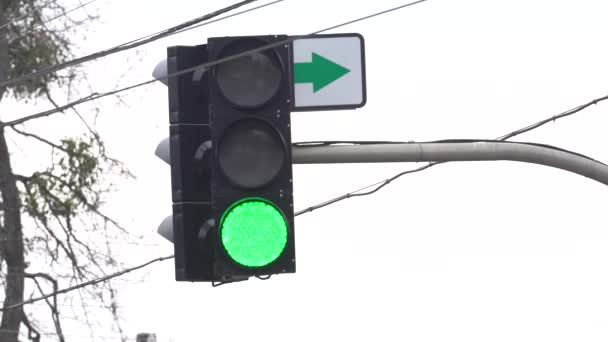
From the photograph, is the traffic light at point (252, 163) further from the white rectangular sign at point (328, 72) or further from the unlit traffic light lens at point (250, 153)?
the white rectangular sign at point (328, 72)

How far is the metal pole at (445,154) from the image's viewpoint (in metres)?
7.25

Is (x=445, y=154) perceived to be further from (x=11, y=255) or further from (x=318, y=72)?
(x=11, y=255)

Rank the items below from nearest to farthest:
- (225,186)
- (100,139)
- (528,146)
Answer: (225,186)
(528,146)
(100,139)

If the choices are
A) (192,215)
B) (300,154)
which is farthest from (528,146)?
(192,215)

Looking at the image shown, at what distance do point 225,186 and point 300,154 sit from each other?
1.86 ft

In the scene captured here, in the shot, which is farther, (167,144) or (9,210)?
(9,210)

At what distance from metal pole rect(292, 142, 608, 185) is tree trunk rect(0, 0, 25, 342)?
13.6m

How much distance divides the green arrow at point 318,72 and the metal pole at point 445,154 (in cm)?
33

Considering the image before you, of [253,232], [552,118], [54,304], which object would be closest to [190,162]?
[253,232]

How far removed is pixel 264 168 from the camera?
22.0 feet

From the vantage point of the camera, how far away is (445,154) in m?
7.48

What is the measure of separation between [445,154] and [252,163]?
44.9 inches

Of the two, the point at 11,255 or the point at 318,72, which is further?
the point at 11,255

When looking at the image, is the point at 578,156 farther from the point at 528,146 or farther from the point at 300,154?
the point at 300,154
